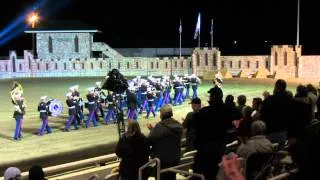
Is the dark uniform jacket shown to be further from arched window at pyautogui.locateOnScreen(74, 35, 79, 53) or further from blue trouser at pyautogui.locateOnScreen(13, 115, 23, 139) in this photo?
arched window at pyautogui.locateOnScreen(74, 35, 79, 53)

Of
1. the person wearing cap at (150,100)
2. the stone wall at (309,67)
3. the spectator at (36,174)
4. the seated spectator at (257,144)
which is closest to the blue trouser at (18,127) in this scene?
the person wearing cap at (150,100)

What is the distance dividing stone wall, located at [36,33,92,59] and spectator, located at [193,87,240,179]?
5630cm

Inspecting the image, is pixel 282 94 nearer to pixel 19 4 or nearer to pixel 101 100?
pixel 101 100

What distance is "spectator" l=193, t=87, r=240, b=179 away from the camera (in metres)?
7.78

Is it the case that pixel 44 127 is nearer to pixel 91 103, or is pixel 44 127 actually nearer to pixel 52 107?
pixel 52 107

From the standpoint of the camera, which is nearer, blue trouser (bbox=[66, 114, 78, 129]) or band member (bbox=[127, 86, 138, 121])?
blue trouser (bbox=[66, 114, 78, 129])

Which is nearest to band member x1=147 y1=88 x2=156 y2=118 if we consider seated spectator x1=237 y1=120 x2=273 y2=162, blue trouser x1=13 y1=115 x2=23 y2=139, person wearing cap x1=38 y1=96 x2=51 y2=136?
person wearing cap x1=38 y1=96 x2=51 y2=136

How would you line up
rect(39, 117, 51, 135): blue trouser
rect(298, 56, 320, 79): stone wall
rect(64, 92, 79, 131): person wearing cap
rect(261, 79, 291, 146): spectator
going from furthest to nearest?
rect(298, 56, 320, 79): stone wall
rect(64, 92, 79, 131): person wearing cap
rect(39, 117, 51, 135): blue trouser
rect(261, 79, 291, 146): spectator

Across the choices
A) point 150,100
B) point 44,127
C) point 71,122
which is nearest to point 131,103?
point 150,100

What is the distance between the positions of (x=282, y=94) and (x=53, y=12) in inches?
3102

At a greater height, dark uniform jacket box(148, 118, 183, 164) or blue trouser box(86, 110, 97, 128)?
dark uniform jacket box(148, 118, 183, 164)

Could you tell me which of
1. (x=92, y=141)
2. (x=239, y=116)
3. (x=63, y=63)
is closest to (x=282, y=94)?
(x=239, y=116)

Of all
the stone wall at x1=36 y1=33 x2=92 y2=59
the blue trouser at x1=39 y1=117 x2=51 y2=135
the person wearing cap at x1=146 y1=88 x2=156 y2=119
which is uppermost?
the stone wall at x1=36 y1=33 x2=92 y2=59

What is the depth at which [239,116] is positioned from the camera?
871 cm
